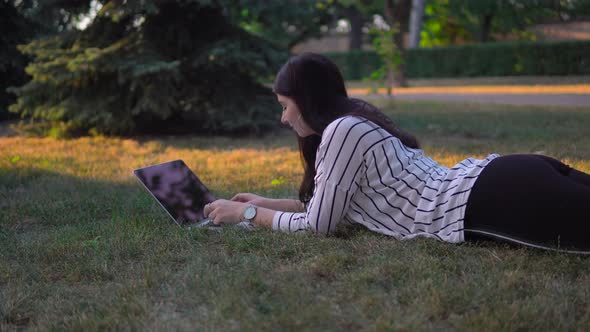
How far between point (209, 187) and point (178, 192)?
1307 mm

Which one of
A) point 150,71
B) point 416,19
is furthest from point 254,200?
point 416,19

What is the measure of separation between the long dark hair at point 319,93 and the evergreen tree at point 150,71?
4.44 meters

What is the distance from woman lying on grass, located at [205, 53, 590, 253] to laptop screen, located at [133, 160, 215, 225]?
1.91 feet

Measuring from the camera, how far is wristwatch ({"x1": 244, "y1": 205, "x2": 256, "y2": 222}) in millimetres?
3195

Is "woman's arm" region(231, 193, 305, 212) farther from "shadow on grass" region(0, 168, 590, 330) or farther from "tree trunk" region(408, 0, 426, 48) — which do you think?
"tree trunk" region(408, 0, 426, 48)

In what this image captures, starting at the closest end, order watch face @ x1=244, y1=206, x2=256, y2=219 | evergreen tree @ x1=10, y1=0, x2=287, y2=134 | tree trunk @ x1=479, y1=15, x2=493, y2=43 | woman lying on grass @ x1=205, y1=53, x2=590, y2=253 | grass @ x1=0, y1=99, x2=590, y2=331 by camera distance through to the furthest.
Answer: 1. grass @ x1=0, y1=99, x2=590, y2=331
2. woman lying on grass @ x1=205, y1=53, x2=590, y2=253
3. watch face @ x1=244, y1=206, x2=256, y2=219
4. evergreen tree @ x1=10, y1=0, x2=287, y2=134
5. tree trunk @ x1=479, y1=15, x2=493, y2=43

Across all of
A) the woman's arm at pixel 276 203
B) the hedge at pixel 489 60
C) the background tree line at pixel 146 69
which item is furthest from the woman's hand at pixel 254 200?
the hedge at pixel 489 60

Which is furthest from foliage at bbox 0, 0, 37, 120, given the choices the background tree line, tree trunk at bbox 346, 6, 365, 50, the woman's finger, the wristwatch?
tree trunk at bbox 346, 6, 365, 50

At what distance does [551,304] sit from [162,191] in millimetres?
2211

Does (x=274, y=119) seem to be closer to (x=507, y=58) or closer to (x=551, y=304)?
(x=551, y=304)

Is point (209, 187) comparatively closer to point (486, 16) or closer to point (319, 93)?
point (319, 93)

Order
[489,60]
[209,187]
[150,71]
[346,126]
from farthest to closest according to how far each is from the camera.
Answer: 1. [489,60]
2. [150,71]
3. [209,187]
4. [346,126]

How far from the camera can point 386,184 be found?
9.44ft

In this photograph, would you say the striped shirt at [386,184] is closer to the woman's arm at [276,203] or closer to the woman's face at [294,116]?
the woman's face at [294,116]
